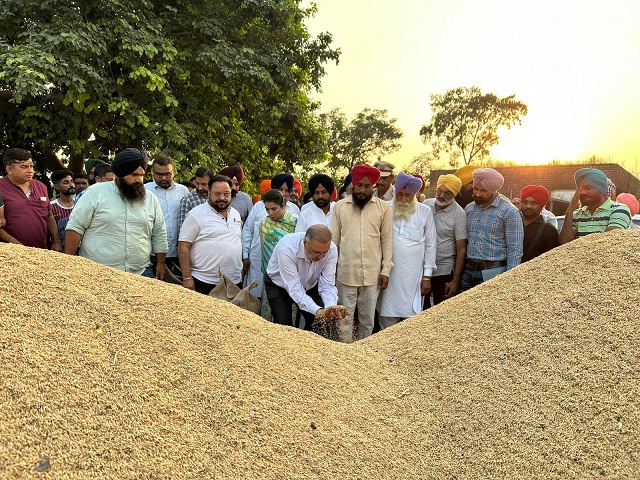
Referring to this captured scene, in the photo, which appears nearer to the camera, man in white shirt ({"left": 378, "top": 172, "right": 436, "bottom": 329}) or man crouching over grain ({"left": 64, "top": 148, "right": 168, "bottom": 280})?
man crouching over grain ({"left": 64, "top": 148, "right": 168, "bottom": 280})

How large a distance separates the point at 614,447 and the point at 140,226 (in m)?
3.06

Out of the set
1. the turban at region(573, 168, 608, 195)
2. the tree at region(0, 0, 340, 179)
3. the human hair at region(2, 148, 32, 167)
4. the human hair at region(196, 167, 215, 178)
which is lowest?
the human hair at region(196, 167, 215, 178)

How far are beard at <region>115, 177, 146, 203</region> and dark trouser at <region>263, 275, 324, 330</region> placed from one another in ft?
3.77

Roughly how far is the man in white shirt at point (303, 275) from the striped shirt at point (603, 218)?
6.27ft

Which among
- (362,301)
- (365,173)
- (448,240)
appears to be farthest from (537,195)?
(362,301)

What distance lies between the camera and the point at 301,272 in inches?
151

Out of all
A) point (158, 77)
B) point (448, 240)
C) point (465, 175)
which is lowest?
point (448, 240)

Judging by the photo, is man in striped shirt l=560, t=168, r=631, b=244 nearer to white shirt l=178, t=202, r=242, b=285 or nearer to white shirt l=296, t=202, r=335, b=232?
white shirt l=296, t=202, r=335, b=232

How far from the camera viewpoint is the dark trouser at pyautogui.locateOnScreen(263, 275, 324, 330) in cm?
393

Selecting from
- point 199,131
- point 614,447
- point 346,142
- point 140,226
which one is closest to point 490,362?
point 614,447

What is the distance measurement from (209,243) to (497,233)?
229 centimetres

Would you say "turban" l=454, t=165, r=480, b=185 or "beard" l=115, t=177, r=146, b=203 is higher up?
"turban" l=454, t=165, r=480, b=185

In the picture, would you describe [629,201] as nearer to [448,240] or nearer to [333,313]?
[448,240]

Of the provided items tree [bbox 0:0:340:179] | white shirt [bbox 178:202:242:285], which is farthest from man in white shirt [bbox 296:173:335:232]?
tree [bbox 0:0:340:179]
